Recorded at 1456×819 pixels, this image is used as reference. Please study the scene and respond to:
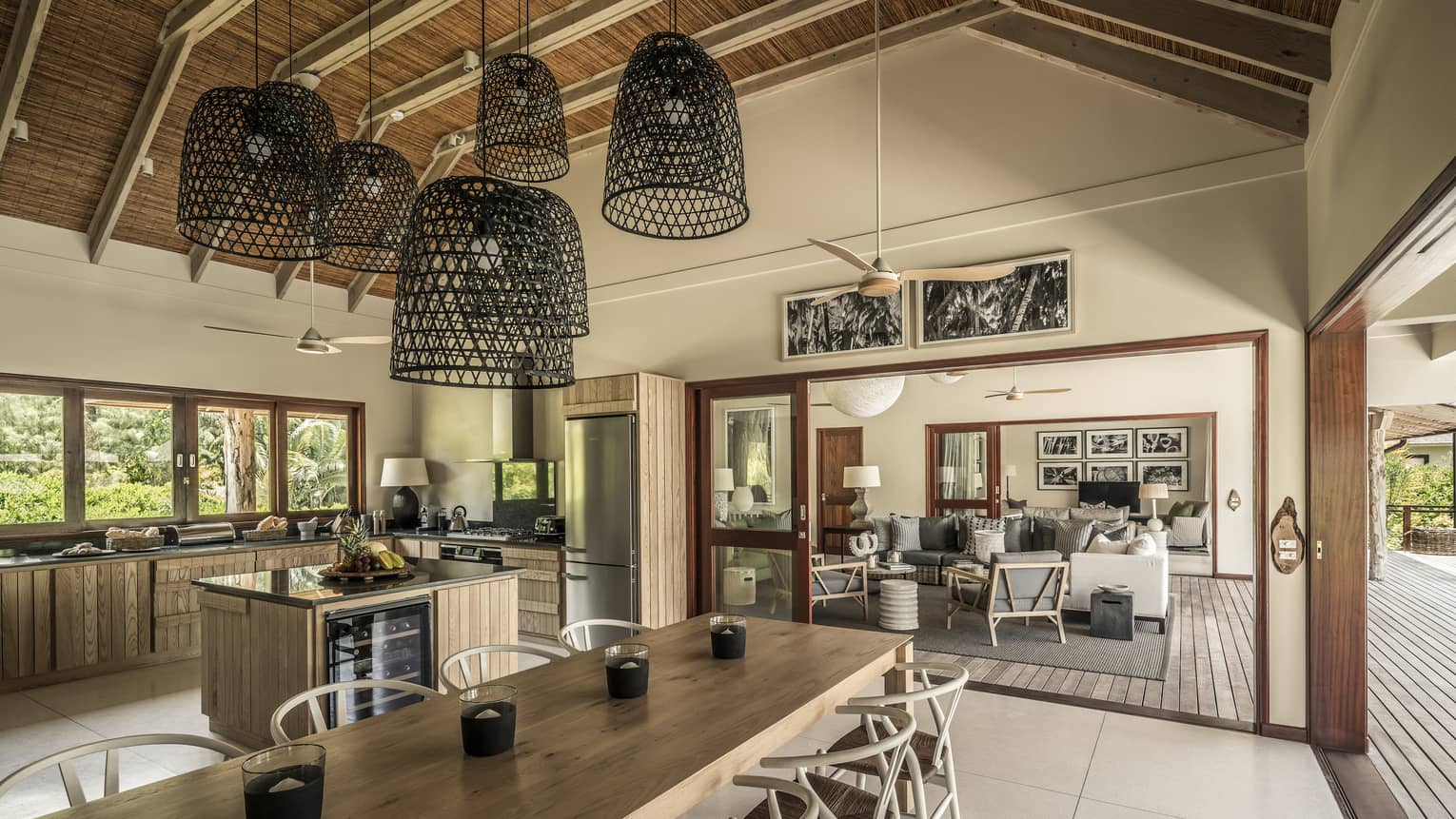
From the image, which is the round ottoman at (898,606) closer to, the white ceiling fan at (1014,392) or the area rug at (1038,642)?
the area rug at (1038,642)

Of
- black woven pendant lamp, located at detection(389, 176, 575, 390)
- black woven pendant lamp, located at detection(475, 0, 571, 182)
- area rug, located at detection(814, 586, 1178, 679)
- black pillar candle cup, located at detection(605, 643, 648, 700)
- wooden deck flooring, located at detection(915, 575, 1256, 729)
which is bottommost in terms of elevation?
area rug, located at detection(814, 586, 1178, 679)

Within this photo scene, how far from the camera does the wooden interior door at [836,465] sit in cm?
1217

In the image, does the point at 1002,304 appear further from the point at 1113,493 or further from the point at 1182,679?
the point at 1113,493

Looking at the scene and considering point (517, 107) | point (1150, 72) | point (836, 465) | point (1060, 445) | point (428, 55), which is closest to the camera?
point (517, 107)

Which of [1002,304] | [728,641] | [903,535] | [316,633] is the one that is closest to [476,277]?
[728,641]

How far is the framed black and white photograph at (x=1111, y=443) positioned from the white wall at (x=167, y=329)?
924 cm

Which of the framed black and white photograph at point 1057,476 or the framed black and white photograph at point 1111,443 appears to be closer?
the framed black and white photograph at point 1111,443

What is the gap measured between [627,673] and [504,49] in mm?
4697

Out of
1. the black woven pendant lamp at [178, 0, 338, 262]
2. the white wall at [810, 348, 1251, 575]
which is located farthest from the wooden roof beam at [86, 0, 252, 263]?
the white wall at [810, 348, 1251, 575]

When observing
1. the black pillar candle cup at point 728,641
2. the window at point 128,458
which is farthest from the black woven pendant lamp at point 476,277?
the window at point 128,458

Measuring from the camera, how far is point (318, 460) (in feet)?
25.5

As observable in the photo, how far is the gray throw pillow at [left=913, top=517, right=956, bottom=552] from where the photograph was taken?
33.1 feet

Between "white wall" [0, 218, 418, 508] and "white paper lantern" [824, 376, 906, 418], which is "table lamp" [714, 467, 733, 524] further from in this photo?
"white wall" [0, 218, 418, 508]

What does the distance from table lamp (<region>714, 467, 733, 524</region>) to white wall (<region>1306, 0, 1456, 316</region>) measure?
389 centimetres
